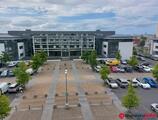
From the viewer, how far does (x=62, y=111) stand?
82.4ft

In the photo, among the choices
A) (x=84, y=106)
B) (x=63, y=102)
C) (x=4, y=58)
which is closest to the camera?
(x=84, y=106)

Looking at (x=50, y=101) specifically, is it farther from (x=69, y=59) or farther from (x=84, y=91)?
(x=69, y=59)

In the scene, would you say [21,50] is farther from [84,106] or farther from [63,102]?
[84,106]

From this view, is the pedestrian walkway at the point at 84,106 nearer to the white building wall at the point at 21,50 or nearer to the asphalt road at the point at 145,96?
the asphalt road at the point at 145,96

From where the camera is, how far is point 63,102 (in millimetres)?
28344

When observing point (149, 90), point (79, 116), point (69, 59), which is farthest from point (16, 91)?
point (69, 59)

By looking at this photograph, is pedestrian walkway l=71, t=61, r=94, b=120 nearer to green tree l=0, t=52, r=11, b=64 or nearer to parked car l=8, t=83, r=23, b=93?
parked car l=8, t=83, r=23, b=93

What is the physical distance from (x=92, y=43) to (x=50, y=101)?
166 feet

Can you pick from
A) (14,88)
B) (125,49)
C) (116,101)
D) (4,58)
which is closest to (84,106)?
(116,101)

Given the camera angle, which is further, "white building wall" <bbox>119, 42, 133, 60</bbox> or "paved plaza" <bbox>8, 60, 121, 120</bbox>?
"white building wall" <bbox>119, 42, 133, 60</bbox>

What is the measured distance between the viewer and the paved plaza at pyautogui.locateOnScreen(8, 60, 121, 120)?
78.3 feet

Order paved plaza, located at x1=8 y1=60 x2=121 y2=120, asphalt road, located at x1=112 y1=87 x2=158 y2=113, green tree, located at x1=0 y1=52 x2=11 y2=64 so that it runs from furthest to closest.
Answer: green tree, located at x1=0 y1=52 x2=11 y2=64 → asphalt road, located at x1=112 y1=87 x2=158 y2=113 → paved plaza, located at x1=8 y1=60 x2=121 y2=120

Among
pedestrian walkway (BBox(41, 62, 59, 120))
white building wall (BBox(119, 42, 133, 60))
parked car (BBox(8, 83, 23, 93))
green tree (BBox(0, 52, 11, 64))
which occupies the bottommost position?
pedestrian walkway (BBox(41, 62, 59, 120))

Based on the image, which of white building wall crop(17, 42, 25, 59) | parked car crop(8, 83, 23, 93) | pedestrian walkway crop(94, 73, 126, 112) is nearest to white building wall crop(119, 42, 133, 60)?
white building wall crop(17, 42, 25, 59)
